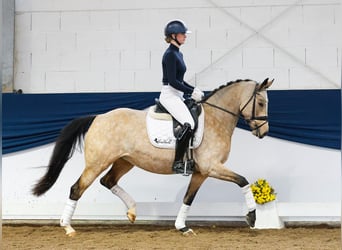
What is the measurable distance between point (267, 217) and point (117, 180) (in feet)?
4.78

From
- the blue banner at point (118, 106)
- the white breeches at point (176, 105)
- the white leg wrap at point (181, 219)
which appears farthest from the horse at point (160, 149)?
the blue banner at point (118, 106)

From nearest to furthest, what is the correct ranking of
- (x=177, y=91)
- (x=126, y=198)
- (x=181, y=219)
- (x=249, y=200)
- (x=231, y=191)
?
(x=249, y=200) → (x=177, y=91) → (x=181, y=219) → (x=126, y=198) → (x=231, y=191)

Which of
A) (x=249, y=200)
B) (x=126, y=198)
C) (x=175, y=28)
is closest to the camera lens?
(x=249, y=200)

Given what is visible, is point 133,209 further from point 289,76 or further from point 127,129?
point 289,76

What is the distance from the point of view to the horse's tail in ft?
14.2

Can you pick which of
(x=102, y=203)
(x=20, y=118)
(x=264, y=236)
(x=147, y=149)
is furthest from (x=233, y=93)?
(x=20, y=118)

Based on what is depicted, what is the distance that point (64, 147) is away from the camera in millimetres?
4348

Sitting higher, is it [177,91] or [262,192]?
[177,91]

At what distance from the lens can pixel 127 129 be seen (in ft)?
13.6

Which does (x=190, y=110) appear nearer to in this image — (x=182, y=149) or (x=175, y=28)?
(x=182, y=149)

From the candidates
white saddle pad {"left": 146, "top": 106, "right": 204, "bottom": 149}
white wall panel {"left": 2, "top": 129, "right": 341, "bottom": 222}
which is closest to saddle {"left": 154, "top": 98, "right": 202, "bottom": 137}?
white saddle pad {"left": 146, "top": 106, "right": 204, "bottom": 149}

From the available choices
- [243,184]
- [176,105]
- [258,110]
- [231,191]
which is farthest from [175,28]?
[231,191]

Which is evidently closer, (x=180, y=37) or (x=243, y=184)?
(x=243, y=184)

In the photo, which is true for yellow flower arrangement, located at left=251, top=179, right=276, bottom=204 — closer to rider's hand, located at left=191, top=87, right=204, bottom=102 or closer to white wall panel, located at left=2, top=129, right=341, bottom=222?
white wall panel, located at left=2, top=129, right=341, bottom=222
